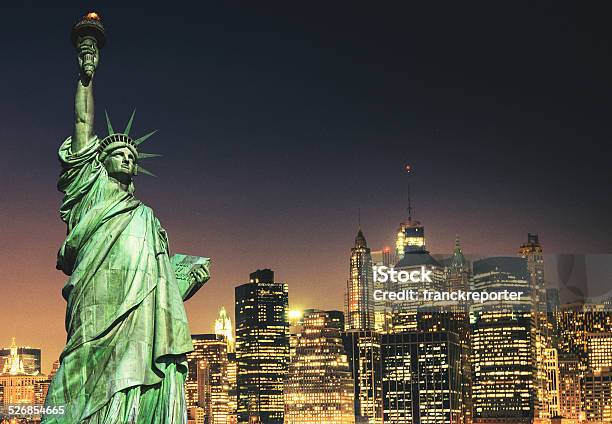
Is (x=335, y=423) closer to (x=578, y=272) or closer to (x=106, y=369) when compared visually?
(x=578, y=272)

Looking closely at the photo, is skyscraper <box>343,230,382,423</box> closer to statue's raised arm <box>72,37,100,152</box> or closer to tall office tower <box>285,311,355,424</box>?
tall office tower <box>285,311,355,424</box>

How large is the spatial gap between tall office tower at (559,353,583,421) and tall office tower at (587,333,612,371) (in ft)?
5.67

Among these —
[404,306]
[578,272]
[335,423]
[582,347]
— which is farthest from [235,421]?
[578,272]

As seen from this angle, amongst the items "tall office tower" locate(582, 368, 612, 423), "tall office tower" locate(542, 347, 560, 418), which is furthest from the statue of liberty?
"tall office tower" locate(582, 368, 612, 423)

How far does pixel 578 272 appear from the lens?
5319 centimetres

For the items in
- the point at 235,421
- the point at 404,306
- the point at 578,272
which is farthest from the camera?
the point at 235,421

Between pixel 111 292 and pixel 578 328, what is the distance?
112 metres

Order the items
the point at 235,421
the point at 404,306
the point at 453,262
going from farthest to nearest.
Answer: the point at 235,421 → the point at 404,306 → the point at 453,262

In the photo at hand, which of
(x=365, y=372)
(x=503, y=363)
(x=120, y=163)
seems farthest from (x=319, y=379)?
(x=120, y=163)

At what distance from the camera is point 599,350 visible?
12350 centimetres

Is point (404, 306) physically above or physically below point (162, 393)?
above

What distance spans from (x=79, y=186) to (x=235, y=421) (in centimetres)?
11911

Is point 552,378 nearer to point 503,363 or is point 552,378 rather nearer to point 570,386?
point 570,386

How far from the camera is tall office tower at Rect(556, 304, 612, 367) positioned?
119500mm
